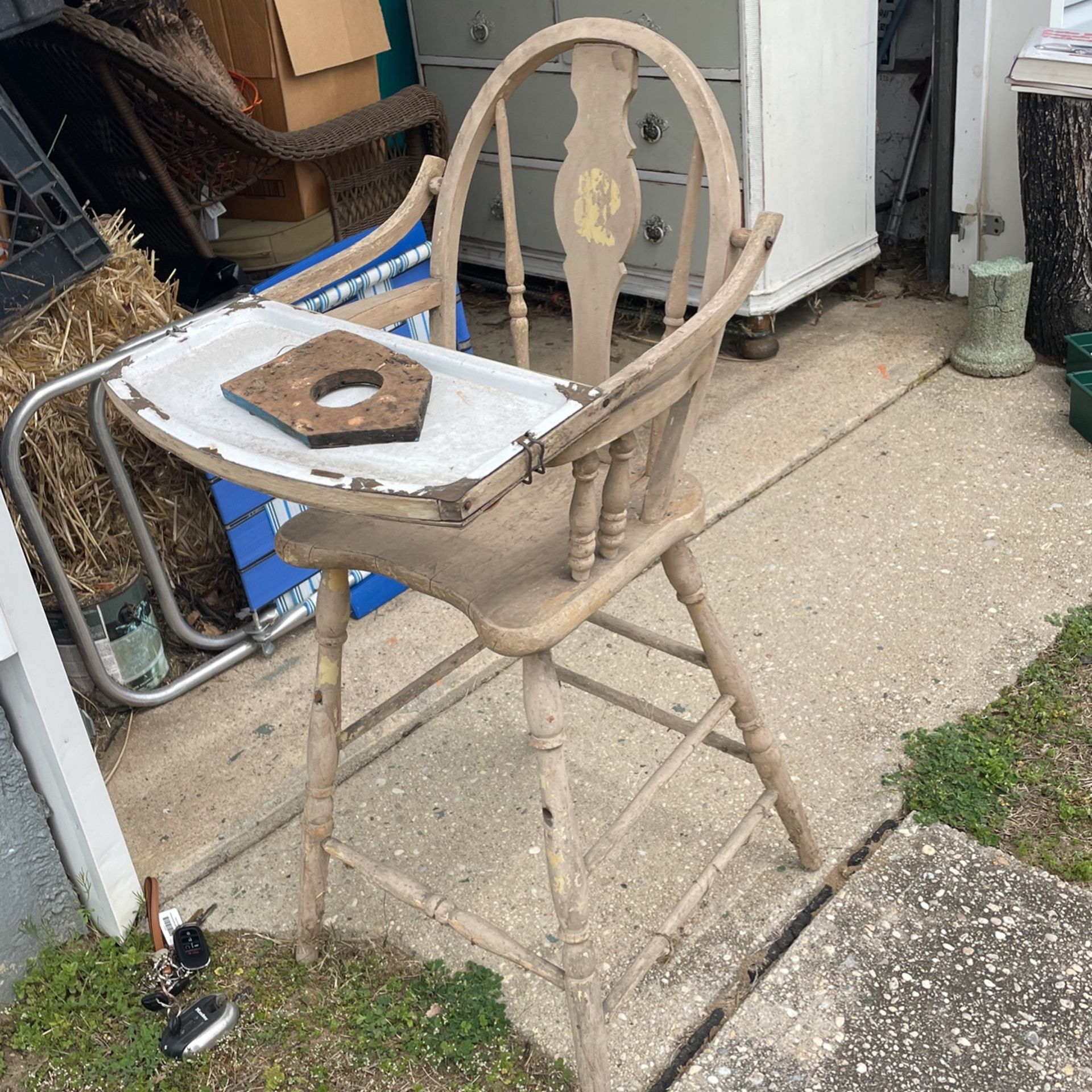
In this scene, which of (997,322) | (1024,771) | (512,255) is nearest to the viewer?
(512,255)

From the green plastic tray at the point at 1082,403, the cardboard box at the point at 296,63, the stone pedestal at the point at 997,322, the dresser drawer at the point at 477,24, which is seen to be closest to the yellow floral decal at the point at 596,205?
the cardboard box at the point at 296,63

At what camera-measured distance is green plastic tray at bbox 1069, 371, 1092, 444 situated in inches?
121

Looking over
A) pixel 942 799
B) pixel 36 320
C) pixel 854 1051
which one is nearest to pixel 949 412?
pixel 942 799

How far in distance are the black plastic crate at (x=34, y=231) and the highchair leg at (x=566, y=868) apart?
134 centimetres

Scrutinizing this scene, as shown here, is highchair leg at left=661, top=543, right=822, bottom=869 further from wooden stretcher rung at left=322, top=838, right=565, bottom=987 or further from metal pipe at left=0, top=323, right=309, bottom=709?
metal pipe at left=0, top=323, right=309, bottom=709

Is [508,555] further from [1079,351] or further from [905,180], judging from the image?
[905,180]

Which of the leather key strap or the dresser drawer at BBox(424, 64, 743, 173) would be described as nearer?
the leather key strap

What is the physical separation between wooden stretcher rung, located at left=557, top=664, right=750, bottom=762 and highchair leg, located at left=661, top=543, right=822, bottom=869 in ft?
0.11

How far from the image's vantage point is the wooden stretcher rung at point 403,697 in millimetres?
1776

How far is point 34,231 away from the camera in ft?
7.20

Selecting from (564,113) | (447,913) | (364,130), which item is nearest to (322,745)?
Answer: (447,913)

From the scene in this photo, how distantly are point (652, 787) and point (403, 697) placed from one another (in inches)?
17.4

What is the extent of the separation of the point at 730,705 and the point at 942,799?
1.79 feet

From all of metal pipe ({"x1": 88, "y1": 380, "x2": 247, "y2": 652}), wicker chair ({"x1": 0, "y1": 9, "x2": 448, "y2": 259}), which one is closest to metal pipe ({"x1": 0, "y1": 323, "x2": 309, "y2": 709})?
metal pipe ({"x1": 88, "y1": 380, "x2": 247, "y2": 652})
